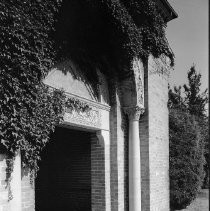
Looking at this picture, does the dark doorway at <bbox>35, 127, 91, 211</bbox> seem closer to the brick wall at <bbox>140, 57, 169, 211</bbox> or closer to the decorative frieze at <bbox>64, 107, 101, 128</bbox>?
the decorative frieze at <bbox>64, 107, 101, 128</bbox>

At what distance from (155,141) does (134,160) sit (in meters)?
0.97

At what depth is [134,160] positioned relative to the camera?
24.3 ft

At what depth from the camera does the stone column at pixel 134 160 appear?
734 centimetres

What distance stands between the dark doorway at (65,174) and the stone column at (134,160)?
43.2 inches

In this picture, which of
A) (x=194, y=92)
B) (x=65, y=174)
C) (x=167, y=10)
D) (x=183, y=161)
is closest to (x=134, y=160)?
(x=65, y=174)

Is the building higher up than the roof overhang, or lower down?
lower down

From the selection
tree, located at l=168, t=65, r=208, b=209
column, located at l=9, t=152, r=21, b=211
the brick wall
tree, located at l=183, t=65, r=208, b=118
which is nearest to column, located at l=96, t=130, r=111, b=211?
the brick wall

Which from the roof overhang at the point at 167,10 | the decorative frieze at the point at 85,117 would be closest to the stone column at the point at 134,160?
the decorative frieze at the point at 85,117

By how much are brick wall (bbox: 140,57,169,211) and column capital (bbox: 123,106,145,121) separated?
30 centimetres

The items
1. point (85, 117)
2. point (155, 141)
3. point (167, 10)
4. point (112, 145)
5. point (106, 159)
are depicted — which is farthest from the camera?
point (167, 10)

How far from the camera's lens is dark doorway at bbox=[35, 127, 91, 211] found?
8.09m

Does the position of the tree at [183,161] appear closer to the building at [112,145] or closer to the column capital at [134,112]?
the building at [112,145]

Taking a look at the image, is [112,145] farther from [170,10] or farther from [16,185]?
[170,10]

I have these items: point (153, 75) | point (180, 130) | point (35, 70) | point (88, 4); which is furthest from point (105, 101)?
point (180, 130)
